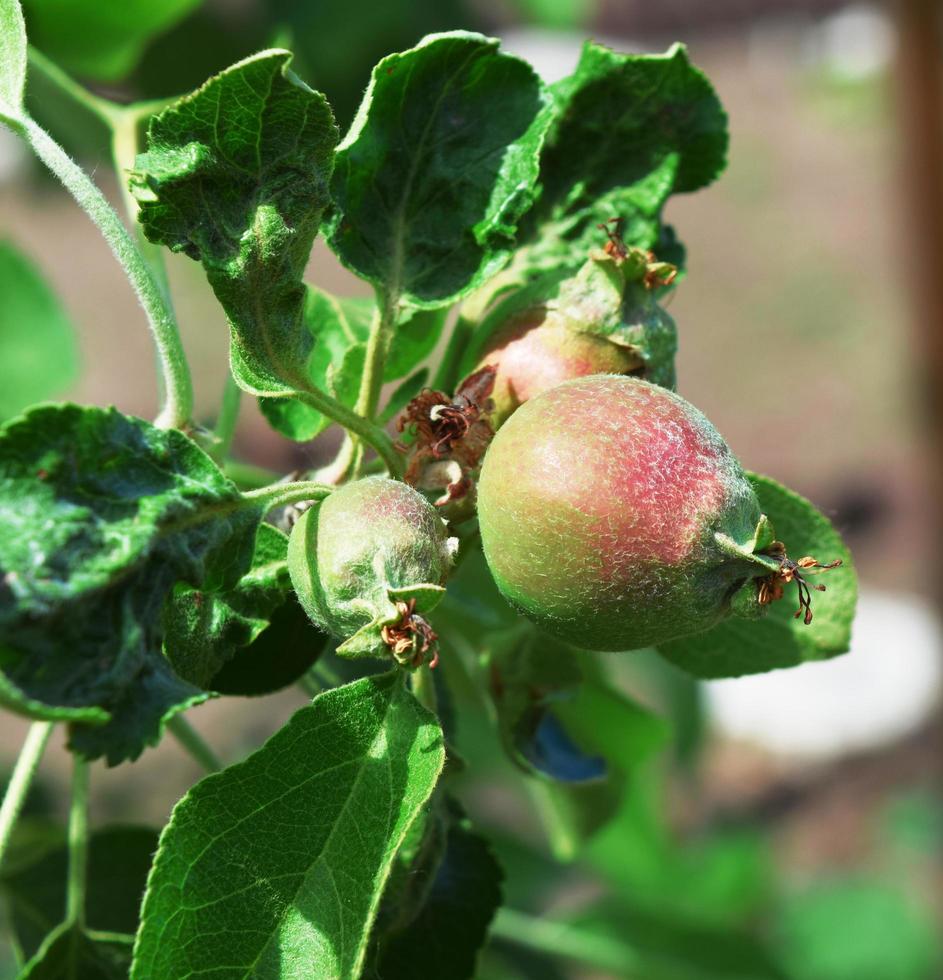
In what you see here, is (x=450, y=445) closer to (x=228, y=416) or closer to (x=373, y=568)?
(x=373, y=568)

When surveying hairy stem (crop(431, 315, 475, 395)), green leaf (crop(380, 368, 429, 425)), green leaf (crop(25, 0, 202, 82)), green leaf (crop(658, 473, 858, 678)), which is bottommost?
green leaf (crop(658, 473, 858, 678))

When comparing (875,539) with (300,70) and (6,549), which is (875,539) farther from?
(6,549)

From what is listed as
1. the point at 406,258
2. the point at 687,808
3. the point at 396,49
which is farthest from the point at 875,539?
the point at 406,258

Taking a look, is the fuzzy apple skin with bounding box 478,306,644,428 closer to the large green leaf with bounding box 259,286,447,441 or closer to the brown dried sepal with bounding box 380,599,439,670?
the large green leaf with bounding box 259,286,447,441

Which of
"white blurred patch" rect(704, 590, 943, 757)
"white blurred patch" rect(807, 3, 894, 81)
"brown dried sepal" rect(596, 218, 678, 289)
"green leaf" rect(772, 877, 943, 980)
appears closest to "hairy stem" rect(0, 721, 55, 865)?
"brown dried sepal" rect(596, 218, 678, 289)

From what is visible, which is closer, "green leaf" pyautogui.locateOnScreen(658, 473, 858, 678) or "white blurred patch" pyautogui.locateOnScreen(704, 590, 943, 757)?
"green leaf" pyautogui.locateOnScreen(658, 473, 858, 678)

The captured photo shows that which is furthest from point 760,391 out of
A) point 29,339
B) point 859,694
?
point 29,339

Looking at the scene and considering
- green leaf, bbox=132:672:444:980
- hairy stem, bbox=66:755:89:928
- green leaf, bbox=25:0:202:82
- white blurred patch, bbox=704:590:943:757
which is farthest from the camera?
white blurred patch, bbox=704:590:943:757
